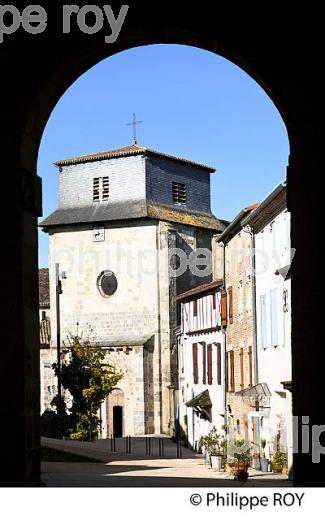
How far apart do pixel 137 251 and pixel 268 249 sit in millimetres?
21756

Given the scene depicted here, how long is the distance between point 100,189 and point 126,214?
2568 mm

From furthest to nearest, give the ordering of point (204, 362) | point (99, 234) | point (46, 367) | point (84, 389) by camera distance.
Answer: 1. point (99, 234)
2. point (46, 367)
3. point (204, 362)
4. point (84, 389)

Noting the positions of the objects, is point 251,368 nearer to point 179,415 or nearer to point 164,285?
point 179,415

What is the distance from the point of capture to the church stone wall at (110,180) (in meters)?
47.0

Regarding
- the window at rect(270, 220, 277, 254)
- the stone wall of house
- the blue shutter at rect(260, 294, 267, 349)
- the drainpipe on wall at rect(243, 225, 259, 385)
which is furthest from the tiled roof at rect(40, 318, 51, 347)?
the window at rect(270, 220, 277, 254)

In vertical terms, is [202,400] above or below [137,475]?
below

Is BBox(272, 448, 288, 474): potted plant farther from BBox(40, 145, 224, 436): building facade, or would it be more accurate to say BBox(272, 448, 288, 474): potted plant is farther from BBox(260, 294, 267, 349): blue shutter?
BBox(40, 145, 224, 436): building facade

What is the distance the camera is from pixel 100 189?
158 feet

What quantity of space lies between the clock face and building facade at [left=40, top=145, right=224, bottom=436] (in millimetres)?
51

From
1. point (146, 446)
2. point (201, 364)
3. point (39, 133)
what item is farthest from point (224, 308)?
point (39, 133)

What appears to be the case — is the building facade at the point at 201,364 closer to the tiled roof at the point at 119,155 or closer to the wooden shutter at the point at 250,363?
the wooden shutter at the point at 250,363

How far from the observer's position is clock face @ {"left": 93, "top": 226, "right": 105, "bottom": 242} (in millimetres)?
46969

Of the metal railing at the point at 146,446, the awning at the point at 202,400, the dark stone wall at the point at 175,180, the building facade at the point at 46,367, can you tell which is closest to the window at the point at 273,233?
the metal railing at the point at 146,446

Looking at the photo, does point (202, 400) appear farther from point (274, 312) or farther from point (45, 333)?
point (45, 333)
